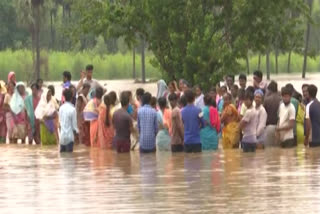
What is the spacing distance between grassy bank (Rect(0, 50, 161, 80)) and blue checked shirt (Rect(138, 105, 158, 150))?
193ft

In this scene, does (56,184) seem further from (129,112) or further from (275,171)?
(129,112)

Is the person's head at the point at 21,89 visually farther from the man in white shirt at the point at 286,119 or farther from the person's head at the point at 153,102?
the man in white shirt at the point at 286,119

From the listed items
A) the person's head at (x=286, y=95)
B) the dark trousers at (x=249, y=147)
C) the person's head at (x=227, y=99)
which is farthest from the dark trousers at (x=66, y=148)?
the person's head at (x=286, y=95)

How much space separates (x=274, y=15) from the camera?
1556 inches

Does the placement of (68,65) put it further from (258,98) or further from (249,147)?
(258,98)

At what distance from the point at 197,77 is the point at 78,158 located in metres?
12.0

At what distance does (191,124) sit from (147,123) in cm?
80

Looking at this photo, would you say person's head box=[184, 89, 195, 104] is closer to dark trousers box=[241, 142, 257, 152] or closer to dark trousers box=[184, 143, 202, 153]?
dark trousers box=[184, 143, 202, 153]

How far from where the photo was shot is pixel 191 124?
83.0ft

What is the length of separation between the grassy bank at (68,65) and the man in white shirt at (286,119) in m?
58.2

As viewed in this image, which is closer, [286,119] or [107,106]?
[286,119]

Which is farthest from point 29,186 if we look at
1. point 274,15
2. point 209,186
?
point 274,15

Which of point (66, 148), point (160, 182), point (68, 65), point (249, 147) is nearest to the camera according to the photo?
point (160, 182)

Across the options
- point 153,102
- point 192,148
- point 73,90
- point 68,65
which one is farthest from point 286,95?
point 68,65
